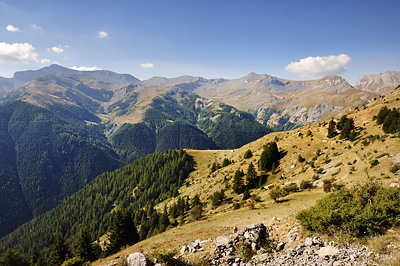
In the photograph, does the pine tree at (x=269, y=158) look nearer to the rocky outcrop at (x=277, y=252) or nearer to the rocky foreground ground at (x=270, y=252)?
the rocky foreground ground at (x=270, y=252)

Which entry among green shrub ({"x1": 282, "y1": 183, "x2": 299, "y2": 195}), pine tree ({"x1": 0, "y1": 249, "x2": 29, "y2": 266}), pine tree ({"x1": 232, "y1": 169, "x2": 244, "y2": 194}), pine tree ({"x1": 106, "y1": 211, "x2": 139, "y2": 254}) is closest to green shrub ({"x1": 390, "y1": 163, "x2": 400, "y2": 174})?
green shrub ({"x1": 282, "y1": 183, "x2": 299, "y2": 195})

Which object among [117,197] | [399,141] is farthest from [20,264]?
[117,197]

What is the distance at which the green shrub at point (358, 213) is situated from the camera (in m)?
15.9

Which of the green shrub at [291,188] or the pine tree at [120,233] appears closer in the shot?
the green shrub at [291,188]

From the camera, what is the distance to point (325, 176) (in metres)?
42.9

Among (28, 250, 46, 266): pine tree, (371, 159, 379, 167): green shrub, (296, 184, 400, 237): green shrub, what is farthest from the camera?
(28, 250, 46, 266): pine tree

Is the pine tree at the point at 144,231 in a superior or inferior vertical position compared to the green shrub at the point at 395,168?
inferior

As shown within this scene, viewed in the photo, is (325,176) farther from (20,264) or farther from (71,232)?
(71,232)

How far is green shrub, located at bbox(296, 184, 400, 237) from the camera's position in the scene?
15945 mm

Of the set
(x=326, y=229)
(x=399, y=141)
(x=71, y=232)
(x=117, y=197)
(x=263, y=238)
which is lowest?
(x=71, y=232)

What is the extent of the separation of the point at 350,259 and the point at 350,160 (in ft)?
128

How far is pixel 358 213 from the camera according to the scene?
17.0 m

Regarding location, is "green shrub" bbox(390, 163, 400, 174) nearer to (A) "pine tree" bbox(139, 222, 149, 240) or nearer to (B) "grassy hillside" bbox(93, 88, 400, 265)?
(B) "grassy hillside" bbox(93, 88, 400, 265)

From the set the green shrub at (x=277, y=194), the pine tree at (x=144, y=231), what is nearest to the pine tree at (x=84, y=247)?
the pine tree at (x=144, y=231)
